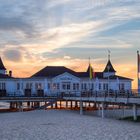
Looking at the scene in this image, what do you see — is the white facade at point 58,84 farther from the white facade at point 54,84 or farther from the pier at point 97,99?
the pier at point 97,99

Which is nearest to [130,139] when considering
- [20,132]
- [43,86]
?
[20,132]

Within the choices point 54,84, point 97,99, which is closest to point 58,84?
point 54,84

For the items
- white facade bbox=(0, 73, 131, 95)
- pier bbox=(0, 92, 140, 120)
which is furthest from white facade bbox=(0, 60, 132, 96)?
pier bbox=(0, 92, 140, 120)

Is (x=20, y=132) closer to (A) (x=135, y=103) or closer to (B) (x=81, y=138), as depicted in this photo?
(B) (x=81, y=138)

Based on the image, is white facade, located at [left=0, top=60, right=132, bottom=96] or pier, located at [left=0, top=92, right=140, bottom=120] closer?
pier, located at [left=0, top=92, right=140, bottom=120]

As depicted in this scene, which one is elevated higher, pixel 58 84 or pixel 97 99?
→ pixel 58 84

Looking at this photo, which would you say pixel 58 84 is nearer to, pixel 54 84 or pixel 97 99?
pixel 54 84

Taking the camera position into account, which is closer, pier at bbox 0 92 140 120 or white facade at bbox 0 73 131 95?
pier at bbox 0 92 140 120

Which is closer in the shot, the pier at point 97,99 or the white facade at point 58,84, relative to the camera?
Answer: the pier at point 97,99

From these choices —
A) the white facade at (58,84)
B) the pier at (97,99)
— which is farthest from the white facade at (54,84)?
the pier at (97,99)

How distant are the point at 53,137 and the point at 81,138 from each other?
5.45 feet

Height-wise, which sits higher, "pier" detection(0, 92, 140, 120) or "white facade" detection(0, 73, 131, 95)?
"white facade" detection(0, 73, 131, 95)

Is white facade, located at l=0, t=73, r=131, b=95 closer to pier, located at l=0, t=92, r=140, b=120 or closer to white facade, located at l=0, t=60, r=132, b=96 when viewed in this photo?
white facade, located at l=0, t=60, r=132, b=96

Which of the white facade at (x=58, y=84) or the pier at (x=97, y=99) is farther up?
the white facade at (x=58, y=84)
